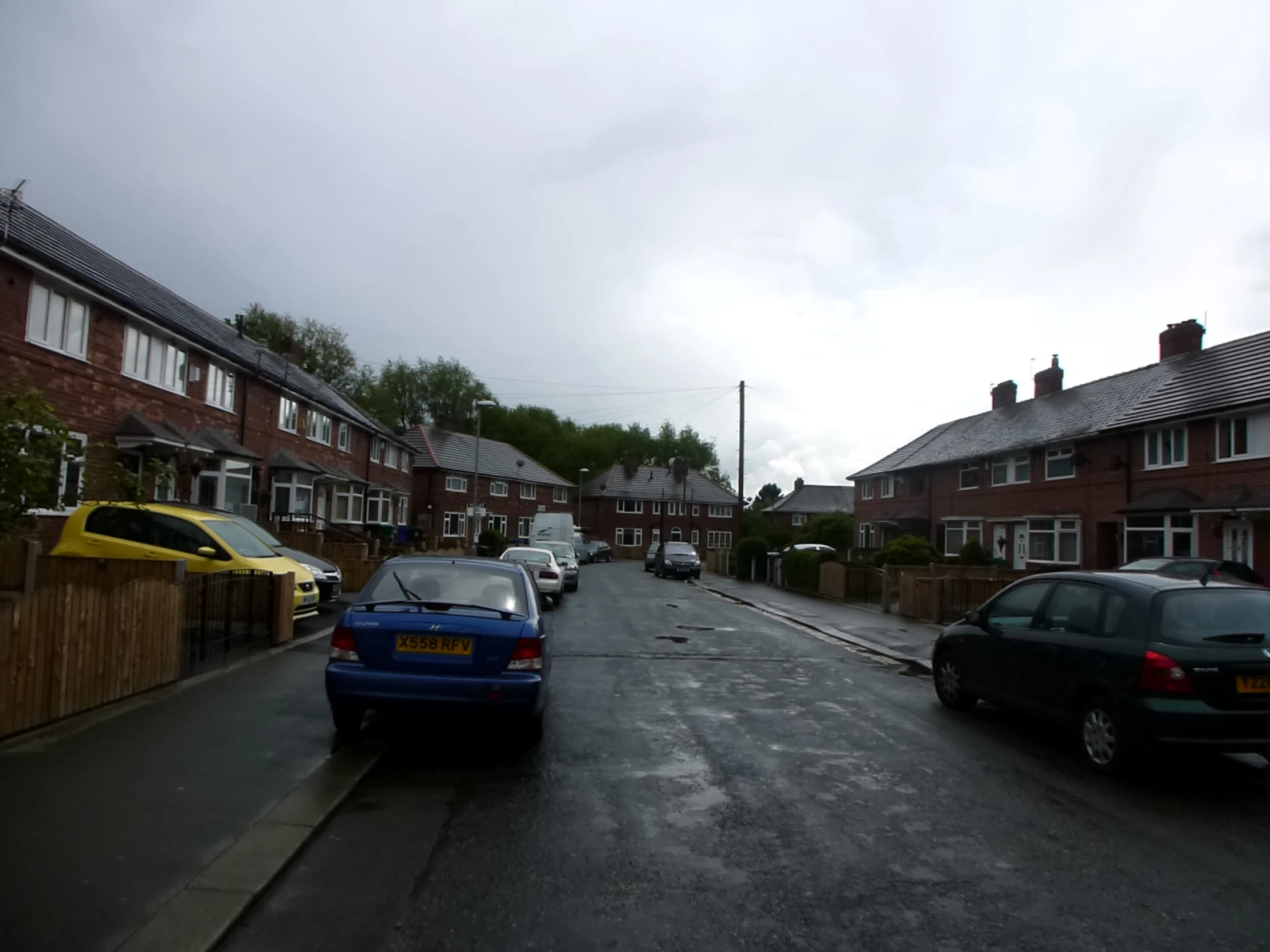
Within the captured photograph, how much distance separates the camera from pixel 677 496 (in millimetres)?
79188

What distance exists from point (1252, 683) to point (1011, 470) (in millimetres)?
28218

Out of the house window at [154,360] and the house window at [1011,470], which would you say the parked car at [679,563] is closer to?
the house window at [1011,470]

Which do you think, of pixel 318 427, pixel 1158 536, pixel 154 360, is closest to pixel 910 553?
pixel 1158 536

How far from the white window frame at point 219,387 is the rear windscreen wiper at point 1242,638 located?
2240 cm

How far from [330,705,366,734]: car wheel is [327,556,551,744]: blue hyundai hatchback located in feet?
0.03

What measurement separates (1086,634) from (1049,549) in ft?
82.6

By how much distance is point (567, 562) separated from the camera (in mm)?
28141

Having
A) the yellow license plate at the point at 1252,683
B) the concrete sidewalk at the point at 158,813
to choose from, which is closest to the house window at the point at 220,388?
the concrete sidewalk at the point at 158,813

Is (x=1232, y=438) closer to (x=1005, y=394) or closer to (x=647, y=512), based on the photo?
(x=1005, y=394)

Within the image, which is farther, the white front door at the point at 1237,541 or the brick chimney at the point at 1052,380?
the brick chimney at the point at 1052,380

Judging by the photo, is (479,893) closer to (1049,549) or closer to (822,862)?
(822,862)

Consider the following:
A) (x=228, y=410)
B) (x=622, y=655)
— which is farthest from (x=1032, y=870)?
(x=228, y=410)

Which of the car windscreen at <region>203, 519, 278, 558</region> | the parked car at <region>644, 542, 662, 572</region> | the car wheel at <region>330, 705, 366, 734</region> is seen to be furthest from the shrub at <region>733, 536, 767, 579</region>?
the car wheel at <region>330, 705, 366, 734</region>

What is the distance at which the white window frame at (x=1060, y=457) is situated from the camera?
94.3 ft
